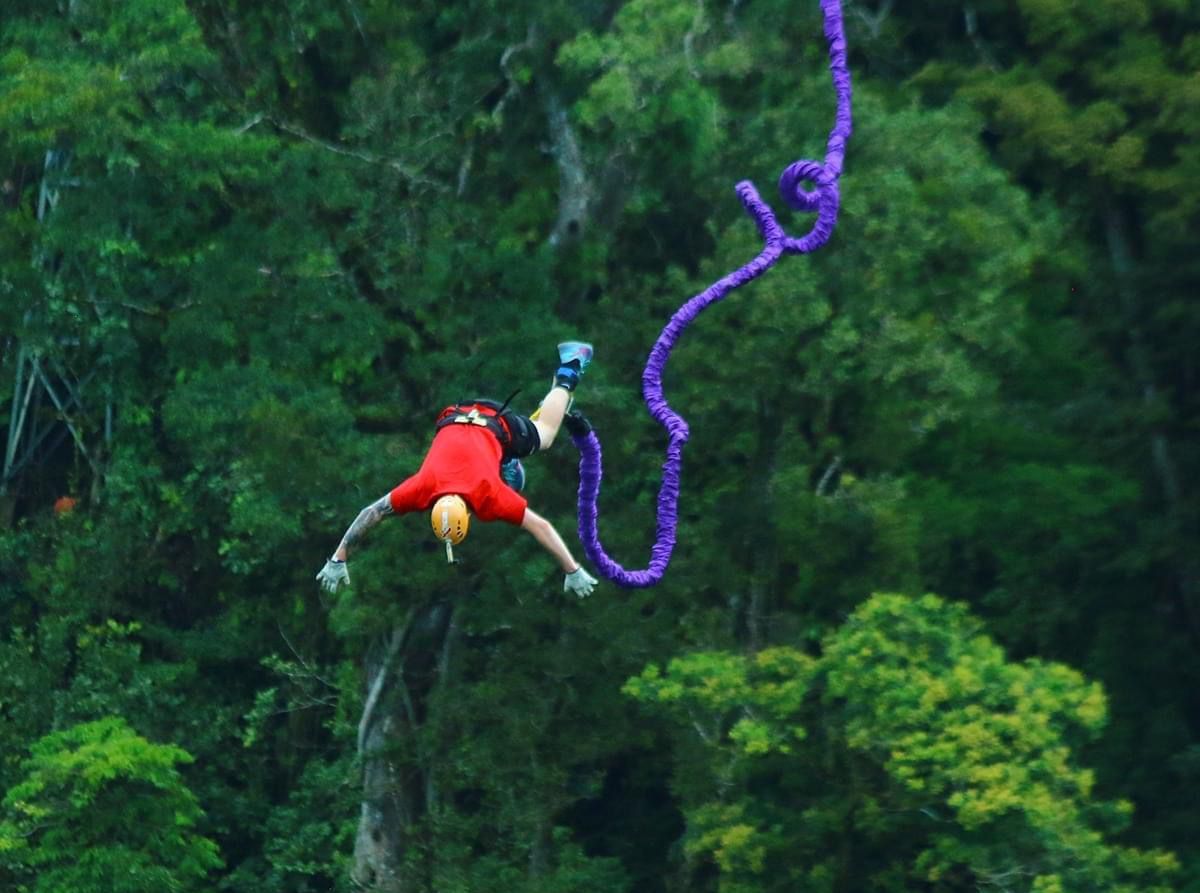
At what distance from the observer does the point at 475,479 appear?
6891mm

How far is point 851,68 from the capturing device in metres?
14.8

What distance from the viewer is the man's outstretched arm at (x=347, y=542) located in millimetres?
7168

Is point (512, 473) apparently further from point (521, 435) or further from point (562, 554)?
point (562, 554)

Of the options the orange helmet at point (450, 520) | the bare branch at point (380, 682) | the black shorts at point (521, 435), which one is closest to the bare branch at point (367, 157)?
the bare branch at point (380, 682)

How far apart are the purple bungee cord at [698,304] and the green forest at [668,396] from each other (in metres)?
4.18

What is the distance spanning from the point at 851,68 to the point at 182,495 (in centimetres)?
521

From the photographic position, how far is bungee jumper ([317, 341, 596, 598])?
6.85m

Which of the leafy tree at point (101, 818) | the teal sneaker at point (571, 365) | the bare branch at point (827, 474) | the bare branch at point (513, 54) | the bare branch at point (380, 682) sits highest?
the bare branch at point (513, 54)

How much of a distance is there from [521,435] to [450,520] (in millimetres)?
627

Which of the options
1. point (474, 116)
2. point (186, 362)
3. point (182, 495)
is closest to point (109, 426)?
point (182, 495)

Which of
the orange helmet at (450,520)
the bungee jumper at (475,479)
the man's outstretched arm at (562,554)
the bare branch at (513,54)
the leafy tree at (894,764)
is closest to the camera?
the orange helmet at (450,520)

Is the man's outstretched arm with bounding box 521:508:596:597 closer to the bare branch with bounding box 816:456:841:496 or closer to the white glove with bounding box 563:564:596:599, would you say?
the white glove with bounding box 563:564:596:599

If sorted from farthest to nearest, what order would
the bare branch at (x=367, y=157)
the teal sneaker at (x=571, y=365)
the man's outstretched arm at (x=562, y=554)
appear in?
1. the bare branch at (x=367, y=157)
2. the teal sneaker at (x=571, y=365)
3. the man's outstretched arm at (x=562, y=554)

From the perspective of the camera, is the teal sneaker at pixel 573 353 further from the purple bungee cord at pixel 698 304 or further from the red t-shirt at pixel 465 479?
the red t-shirt at pixel 465 479
